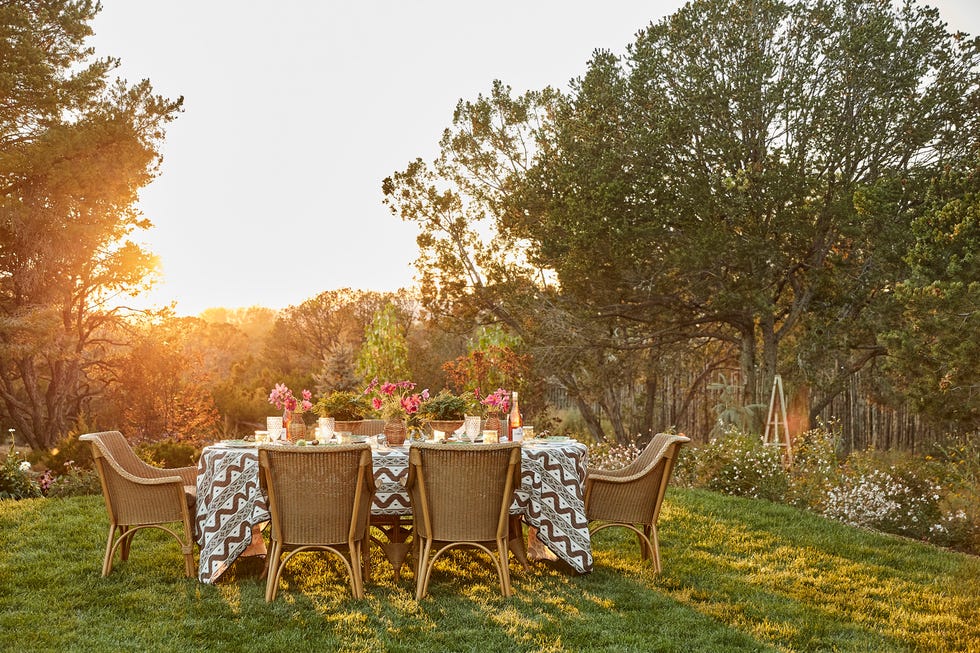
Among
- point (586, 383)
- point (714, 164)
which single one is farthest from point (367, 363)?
point (714, 164)

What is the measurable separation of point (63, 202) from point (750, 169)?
10.8m

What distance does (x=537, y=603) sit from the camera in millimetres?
4430

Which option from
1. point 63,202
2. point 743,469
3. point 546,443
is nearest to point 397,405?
point 546,443

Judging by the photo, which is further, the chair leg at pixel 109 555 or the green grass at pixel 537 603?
the chair leg at pixel 109 555

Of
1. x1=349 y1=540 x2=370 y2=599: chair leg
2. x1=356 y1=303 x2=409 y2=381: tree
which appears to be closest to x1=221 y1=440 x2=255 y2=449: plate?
x1=349 y1=540 x2=370 y2=599: chair leg

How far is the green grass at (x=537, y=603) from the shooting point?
3.84 metres

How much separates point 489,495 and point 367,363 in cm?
906

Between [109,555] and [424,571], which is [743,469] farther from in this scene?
[109,555]

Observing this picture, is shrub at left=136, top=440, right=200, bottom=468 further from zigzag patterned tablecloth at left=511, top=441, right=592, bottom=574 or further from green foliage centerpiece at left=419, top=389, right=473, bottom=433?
zigzag patterned tablecloth at left=511, top=441, right=592, bottom=574

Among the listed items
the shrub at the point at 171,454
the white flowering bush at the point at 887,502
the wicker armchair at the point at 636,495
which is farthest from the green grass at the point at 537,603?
the shrub at the point at 171,454

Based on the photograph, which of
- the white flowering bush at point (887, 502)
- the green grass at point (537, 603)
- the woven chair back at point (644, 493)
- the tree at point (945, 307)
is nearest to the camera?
the green grass at point (537, 603)

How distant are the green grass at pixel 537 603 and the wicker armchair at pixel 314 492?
Result: 378 mm

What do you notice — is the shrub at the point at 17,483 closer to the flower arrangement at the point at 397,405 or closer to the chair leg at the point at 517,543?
the flower arrangement at the point at 397,405

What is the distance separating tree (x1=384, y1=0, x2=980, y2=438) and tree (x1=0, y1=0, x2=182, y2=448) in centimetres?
705
